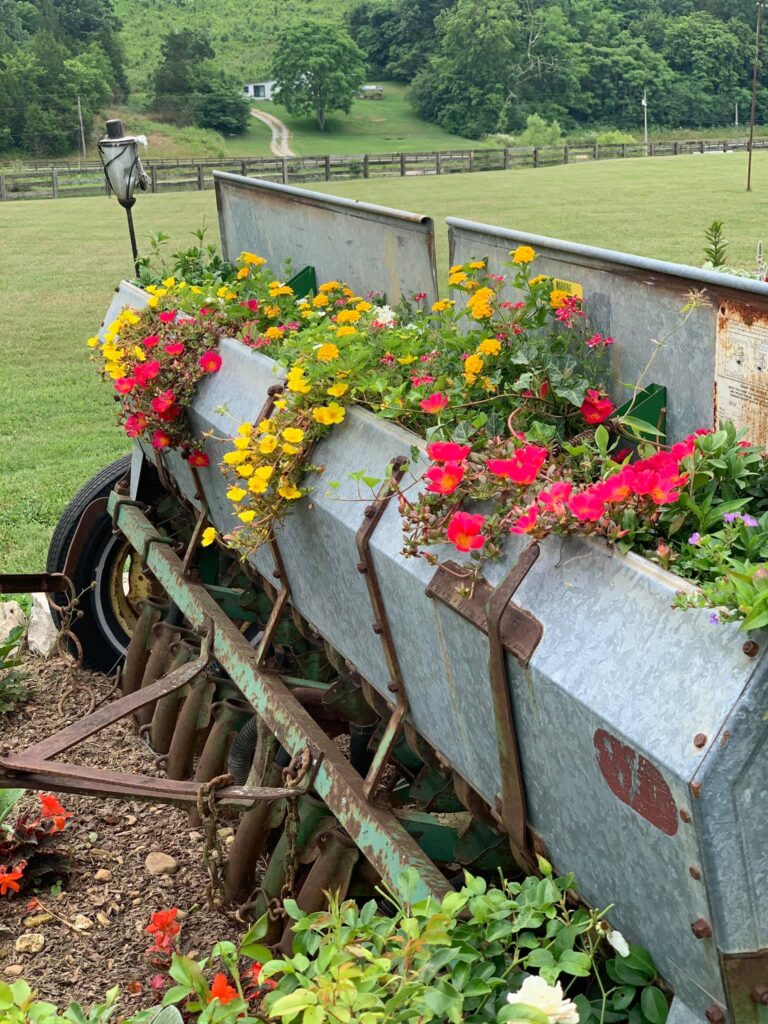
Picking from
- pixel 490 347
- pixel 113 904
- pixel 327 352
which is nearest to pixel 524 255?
pixel 490 347

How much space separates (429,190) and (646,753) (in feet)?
109

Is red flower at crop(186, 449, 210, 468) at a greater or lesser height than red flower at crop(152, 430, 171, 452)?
lesser

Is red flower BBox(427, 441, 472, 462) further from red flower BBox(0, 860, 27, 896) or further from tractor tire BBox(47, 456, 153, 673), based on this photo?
tractor tire BBox(47, 456, 153, 673)

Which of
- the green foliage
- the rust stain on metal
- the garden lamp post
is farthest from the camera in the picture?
the green foliage

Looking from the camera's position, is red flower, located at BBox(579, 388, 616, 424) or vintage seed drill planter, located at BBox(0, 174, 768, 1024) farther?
red flower, located at BBox(579, 388, 616, 424)

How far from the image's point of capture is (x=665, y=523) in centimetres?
186

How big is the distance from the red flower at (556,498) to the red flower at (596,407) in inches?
27.6

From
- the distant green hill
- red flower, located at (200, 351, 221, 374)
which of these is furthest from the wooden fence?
the distant green hill

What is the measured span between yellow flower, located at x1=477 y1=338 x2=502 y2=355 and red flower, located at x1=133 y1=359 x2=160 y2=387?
1436 mm

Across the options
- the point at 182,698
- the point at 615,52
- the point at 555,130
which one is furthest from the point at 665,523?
the point at 615,52

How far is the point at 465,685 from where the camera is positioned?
6.97ft

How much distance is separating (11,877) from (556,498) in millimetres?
2325

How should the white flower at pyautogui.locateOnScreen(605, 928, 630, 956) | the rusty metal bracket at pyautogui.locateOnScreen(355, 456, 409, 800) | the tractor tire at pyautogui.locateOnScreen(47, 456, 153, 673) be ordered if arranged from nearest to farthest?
the white flower at pyautogui.locateOnScreen(605, 928, 630, 956)
the rusty metal bracket at pyautogui.locateOnScreen(355, 456, 409, 800)
the tractor tire at pyautogui.locateOnScreen(47, 456, 153, 673)

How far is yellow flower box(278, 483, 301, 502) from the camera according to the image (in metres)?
2.76
